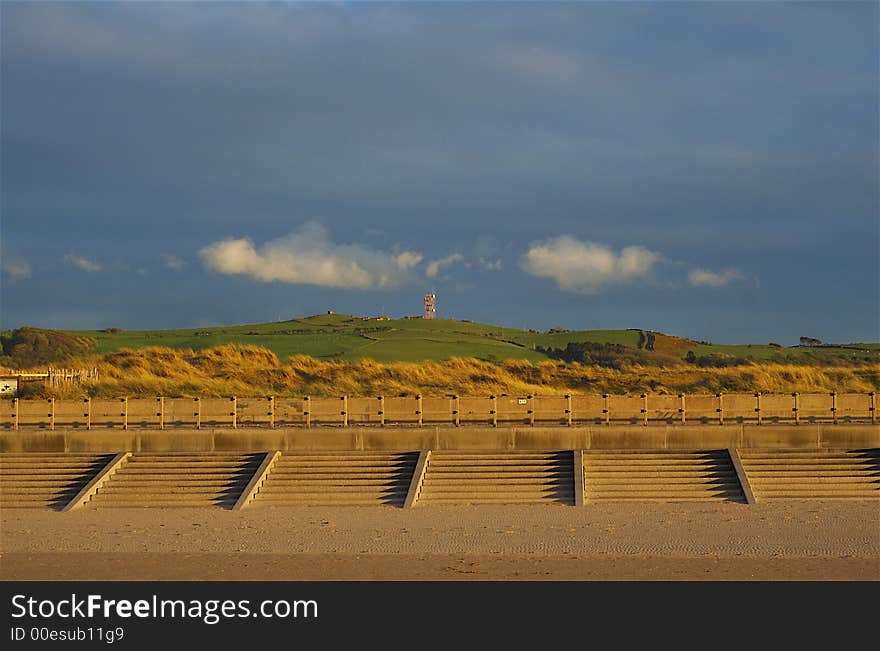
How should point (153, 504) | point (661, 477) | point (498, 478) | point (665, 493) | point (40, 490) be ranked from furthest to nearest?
point (40, 490), point (498, 478), point (661, 477), point (153, 504), point (665, 493)

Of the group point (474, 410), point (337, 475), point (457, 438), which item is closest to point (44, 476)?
point (337, 475)

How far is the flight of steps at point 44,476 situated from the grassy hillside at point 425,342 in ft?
155

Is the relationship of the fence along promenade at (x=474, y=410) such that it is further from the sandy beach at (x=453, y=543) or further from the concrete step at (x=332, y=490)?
the sandy beach at (x=453, y=543)

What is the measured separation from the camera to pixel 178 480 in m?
30.9

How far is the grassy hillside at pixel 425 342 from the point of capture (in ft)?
285

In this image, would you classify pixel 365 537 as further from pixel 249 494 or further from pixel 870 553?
pixel 870 553

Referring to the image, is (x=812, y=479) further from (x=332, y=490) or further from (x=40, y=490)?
(x=40, y=490)

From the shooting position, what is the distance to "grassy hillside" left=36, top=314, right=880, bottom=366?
87.0 m

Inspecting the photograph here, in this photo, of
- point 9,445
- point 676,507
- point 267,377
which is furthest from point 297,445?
point 267,377

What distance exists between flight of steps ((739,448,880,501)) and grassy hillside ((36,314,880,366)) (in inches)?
1916

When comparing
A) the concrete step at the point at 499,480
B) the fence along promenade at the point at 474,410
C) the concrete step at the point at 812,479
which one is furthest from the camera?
the fence along promenade at the point at 474,410

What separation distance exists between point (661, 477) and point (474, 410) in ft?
23.7

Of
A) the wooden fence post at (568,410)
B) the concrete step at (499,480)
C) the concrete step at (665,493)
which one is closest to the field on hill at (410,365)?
the wooden fence post at (568,410)

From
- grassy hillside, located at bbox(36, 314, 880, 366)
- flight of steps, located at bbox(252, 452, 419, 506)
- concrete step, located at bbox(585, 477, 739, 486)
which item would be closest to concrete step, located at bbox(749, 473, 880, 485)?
concrete step, located at bbox(585, 477, 739, 486)
